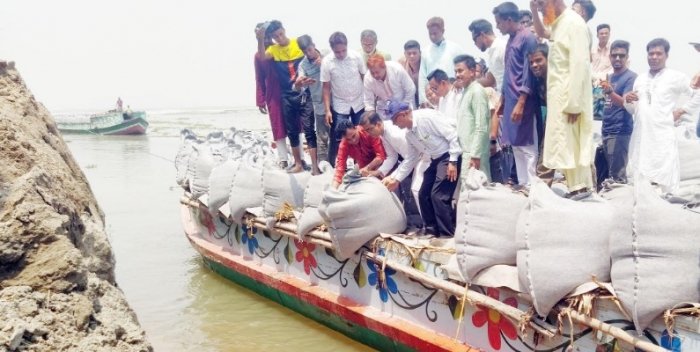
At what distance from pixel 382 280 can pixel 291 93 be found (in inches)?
108

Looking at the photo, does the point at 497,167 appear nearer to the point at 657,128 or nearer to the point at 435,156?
the point at 435,156

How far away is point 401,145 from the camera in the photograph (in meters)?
5.15

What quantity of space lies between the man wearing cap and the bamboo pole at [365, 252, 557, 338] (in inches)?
21.9

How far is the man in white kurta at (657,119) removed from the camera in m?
5.02

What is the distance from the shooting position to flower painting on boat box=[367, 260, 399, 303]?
15.0ft

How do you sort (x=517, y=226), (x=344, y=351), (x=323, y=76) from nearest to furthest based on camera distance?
(x=517, y=226)
(x=344, y=351)
(x=323, y=76)

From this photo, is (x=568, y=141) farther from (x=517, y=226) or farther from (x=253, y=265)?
(x=253, y=265)

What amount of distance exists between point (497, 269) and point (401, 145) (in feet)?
5.55

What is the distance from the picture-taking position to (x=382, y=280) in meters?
4.62

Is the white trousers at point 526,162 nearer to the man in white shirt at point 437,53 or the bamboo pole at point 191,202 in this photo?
the man in white shirt at point 437,53

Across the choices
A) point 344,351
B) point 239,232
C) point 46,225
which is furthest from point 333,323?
point 46,225

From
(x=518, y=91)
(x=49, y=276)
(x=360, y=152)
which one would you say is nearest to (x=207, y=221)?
(x=360, y=152)

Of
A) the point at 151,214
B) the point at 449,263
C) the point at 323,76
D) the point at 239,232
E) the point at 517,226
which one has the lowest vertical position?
the point at 151,214

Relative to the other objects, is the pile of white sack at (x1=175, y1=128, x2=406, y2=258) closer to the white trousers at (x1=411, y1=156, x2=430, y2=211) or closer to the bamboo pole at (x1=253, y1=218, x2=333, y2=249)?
the bamboo pole at (x1=253, y1=218, x2=333, y2=249)
